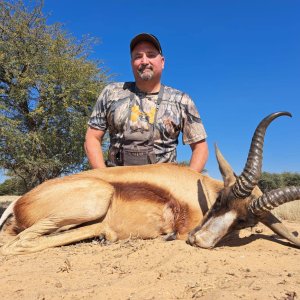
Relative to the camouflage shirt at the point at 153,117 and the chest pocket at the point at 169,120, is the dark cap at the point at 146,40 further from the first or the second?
Result: the chest pocket at the point at 169,120

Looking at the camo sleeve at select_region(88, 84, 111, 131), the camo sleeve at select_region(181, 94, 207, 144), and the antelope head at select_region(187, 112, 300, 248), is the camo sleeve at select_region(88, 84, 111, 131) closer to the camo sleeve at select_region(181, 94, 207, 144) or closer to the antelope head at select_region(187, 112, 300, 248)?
the camo sleeve at select_region(181, 94, 207, 144)

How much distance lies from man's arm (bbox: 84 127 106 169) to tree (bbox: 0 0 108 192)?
10.5m

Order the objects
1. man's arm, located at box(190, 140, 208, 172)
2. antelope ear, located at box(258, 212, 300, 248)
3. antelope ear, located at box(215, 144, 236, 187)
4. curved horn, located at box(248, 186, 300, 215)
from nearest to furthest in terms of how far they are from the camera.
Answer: curved horn, located at box(248, 186, 300, 215) → antelope ear, located at box(258, 212, 300, 248) → antelope ear, located at box(215, 144, 236, 187) → man's arm, located at box(190, 140, 208, 172)

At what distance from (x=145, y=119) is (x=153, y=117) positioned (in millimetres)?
139

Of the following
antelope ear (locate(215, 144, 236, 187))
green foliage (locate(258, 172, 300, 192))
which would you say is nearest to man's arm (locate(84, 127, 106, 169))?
antelope ear (locate(215, 144, 236, 187))

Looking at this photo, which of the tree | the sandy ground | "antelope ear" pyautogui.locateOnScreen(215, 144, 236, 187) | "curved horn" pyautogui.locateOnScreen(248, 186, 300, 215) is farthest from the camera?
the tree

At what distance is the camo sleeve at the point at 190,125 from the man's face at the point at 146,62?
683mm

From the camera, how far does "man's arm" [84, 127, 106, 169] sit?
6545 millimetres

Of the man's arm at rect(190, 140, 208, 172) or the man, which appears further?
the man's arm at rect(190, 140, 208, 172)

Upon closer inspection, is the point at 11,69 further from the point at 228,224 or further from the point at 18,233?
the point at 228,224

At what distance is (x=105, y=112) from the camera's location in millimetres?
6859

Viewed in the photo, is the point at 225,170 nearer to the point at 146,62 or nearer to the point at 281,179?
the point at 146,62

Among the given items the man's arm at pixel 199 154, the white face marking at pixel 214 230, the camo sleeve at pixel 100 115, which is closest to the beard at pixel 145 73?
the camo sleeve at pixel 100 115

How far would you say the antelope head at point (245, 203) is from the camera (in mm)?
4371
